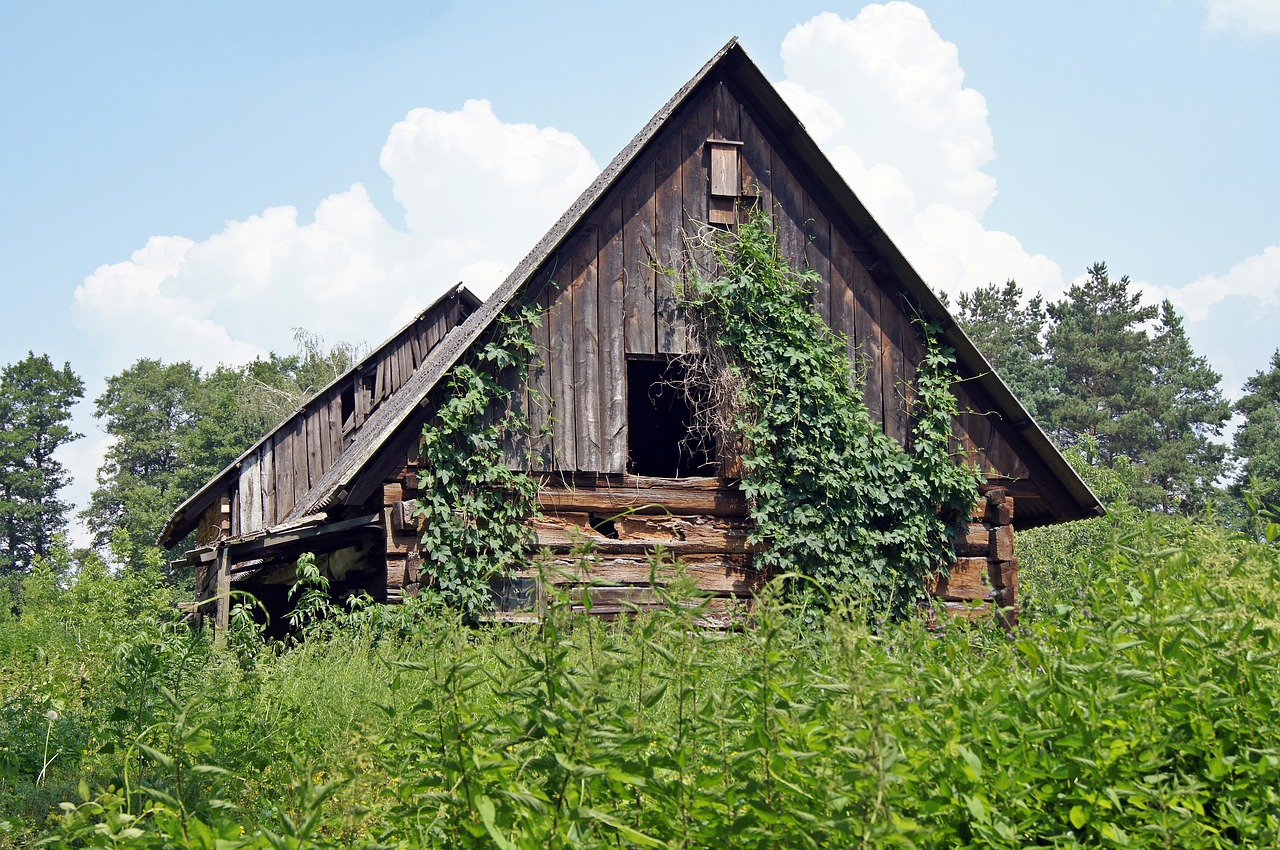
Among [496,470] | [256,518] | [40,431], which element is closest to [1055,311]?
[256,518]

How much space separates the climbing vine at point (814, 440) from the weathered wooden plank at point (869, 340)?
0.18 meters

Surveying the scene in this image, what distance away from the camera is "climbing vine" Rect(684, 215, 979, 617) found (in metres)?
10.1

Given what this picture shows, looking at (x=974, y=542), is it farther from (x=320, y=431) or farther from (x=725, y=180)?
(x=320, y=431)

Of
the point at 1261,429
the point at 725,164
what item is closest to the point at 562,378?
the point at 725,164

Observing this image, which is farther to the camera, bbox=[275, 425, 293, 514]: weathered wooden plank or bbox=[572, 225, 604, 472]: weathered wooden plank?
bbox=[275, 425, 293, 514]: weathered wooden plank

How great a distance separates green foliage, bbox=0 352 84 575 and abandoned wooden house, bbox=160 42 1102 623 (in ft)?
156

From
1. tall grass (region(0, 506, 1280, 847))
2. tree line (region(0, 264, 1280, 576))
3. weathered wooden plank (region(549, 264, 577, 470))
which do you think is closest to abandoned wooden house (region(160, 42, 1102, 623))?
weathered wooden plank (region(549, 264, 577, 470))

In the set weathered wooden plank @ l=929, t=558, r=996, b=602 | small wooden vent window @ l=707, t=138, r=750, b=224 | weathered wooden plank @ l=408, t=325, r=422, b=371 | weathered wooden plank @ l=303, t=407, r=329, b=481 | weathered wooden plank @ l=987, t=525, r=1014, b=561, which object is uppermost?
small wooden vent window @ l=707, t=138, r=750, b=224

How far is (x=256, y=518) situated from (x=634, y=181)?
11.4 meters

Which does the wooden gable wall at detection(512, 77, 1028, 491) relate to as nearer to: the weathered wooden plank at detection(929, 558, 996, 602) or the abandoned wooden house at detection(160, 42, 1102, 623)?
the abandoned wooden house at detection(160, 42, 1102, 623)

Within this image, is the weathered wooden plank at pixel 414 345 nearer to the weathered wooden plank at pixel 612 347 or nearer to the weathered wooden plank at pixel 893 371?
the weathered wooden plank at pixel 612 347

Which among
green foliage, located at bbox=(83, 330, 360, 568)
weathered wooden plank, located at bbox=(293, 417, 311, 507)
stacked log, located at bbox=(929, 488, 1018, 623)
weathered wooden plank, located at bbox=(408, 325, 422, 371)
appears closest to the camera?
stacked log, located at bbox=(929, 488, 1018, 623)

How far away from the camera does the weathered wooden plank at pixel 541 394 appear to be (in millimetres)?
9883

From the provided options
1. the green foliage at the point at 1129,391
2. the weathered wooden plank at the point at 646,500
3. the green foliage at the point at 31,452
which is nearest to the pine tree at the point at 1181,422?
the green foliage at the point at 1129,391
